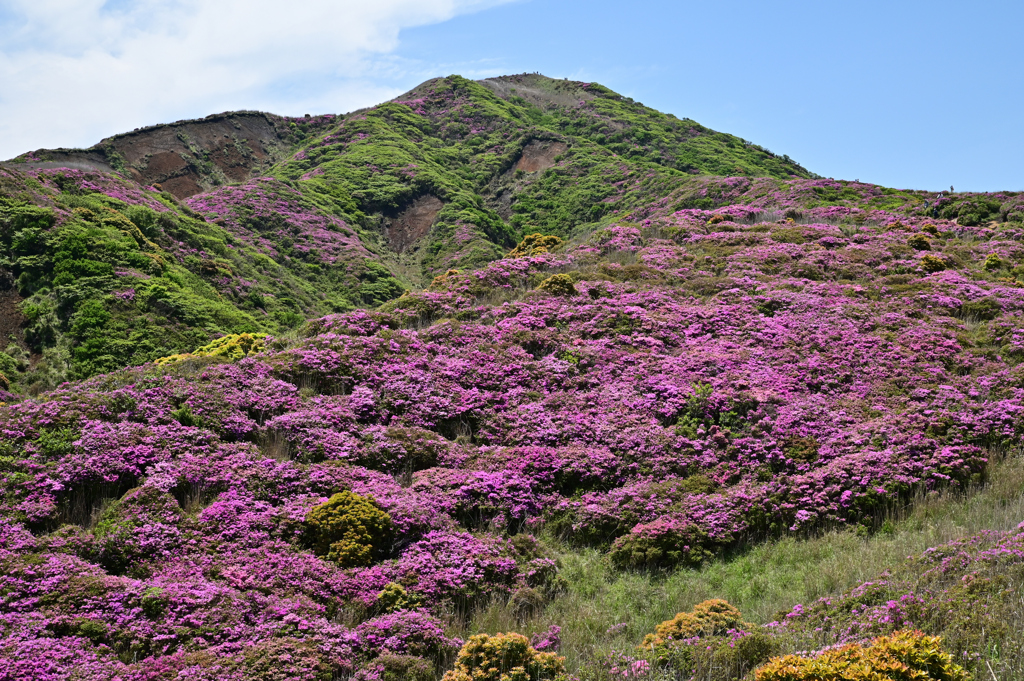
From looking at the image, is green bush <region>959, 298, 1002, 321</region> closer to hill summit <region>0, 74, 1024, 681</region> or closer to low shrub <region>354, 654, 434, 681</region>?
hill summit <region>0, 74, 1024, 681</region>

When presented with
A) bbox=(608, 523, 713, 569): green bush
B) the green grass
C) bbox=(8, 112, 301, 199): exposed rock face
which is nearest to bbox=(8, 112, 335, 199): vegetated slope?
bbox=(8, 112, 301, 199): exposed rock face

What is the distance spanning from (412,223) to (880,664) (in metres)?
63.0

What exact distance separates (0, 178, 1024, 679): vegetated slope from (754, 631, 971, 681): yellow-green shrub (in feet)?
2.60

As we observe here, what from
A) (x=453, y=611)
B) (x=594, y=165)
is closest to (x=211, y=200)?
(x=594, y=165)

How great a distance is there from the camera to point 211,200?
192ft

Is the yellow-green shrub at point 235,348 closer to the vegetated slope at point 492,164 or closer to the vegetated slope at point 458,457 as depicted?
the vegetated slope at point 458,457

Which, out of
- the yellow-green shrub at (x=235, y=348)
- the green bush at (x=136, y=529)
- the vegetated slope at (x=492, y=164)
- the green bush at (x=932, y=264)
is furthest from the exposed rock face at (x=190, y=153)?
the green bush at (x=932, y=264)

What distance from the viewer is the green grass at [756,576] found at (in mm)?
9586

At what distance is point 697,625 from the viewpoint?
8.81 m

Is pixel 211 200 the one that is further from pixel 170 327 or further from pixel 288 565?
pixel 288 565

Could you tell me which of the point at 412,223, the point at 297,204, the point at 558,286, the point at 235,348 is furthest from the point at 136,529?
the point at 412,223

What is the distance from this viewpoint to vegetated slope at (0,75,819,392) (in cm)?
3250

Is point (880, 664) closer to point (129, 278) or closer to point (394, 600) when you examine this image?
point (394, 600)

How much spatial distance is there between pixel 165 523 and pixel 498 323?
36.6 feet
